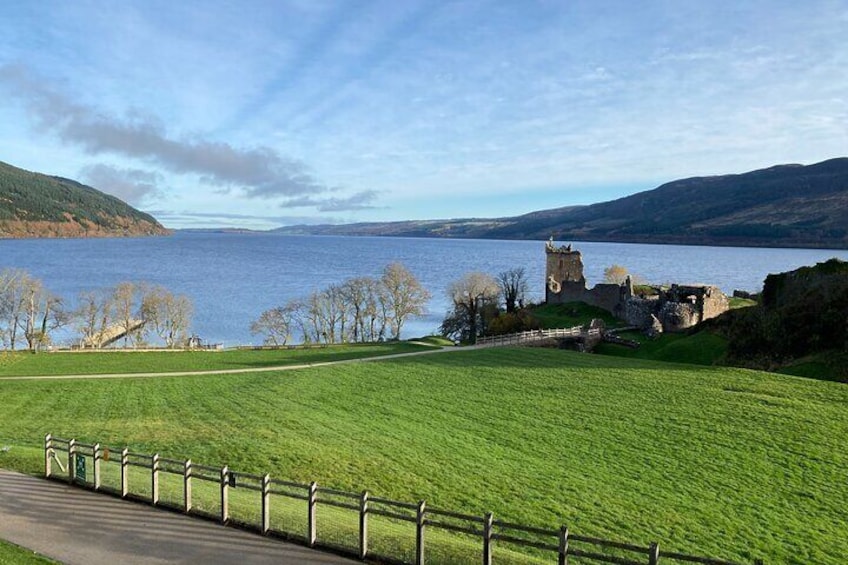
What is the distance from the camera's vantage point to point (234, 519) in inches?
511

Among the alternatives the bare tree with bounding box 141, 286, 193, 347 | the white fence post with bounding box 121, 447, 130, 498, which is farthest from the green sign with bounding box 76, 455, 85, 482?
the bare tree with bounding box 141, 286, 193, 347

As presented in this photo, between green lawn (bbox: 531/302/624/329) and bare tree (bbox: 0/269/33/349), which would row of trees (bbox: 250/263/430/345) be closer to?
green lawn (bbox: 531/302/624/329)

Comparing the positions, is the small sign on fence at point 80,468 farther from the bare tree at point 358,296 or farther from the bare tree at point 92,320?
the bare tree at point 358,296

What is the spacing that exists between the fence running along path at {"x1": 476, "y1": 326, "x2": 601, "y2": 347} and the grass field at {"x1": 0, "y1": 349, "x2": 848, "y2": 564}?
17157 mm

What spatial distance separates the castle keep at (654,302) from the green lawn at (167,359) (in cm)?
2426

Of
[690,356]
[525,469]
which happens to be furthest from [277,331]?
[525,469]

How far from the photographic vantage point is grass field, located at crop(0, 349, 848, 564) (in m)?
15.9

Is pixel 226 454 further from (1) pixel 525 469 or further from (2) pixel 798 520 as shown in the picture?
(2) pixel 798 520

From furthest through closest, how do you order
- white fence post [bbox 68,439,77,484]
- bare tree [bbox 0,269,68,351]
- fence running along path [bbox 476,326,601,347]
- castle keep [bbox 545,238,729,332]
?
bare tree [bbox 0,269,68,351], castle keep [bbox 545,238,729,332], fence running along path [bbox 476,326,601,347], white fence post [bbox 68,439,77,484]

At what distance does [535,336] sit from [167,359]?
30.6 meters

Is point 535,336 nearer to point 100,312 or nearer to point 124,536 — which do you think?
point 124,536

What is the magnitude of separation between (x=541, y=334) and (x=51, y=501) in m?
45.2

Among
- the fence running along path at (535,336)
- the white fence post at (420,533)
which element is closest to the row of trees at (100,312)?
the fence running along path at (535,336)

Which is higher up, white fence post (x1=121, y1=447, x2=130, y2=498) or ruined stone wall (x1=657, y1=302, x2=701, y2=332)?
white fence post (x1=121, y1=447, x2=130, y2=498)
